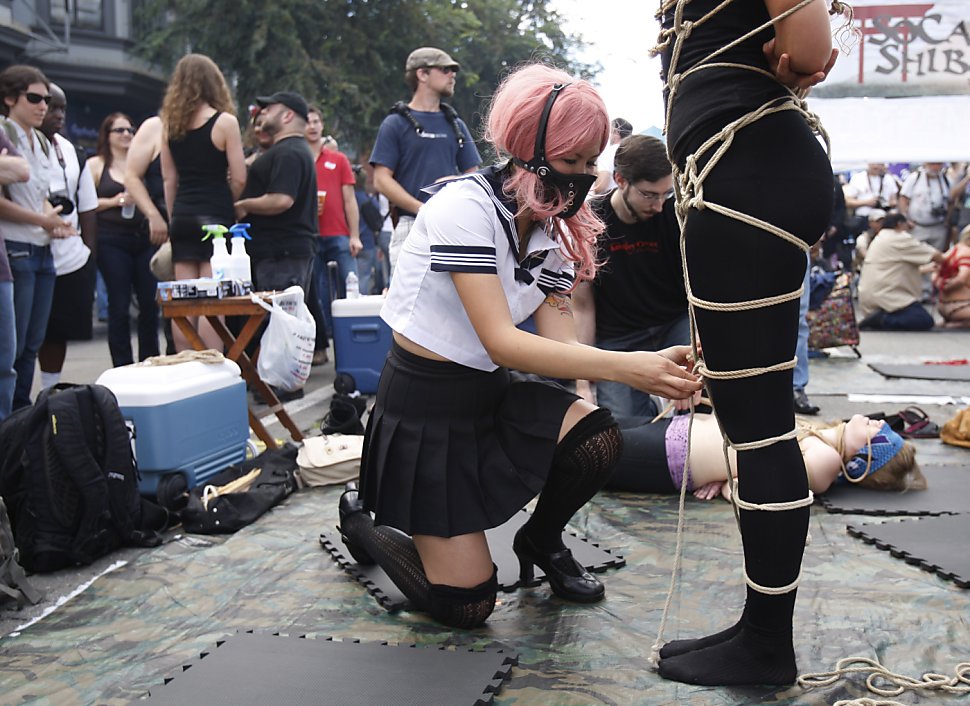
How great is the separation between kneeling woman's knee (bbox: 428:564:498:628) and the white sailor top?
1.87 feet

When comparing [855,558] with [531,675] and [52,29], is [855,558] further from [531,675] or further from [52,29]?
[52,29]

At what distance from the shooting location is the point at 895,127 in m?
5.18

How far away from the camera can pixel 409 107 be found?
18.6 feet

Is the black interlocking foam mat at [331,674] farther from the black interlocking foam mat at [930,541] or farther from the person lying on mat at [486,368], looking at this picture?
→ the black interlocking foam mat at [930,541]

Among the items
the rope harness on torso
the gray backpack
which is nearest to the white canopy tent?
the rope harness on torso

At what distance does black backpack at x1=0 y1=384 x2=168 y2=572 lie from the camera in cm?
309

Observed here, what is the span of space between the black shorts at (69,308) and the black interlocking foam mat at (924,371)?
5269mm

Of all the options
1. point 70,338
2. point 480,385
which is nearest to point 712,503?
point 480,385

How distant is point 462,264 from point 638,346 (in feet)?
7.38

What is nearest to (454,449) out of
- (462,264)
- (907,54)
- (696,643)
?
(462,264)

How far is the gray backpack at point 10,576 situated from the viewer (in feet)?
9.00

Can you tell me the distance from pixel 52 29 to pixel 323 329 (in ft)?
43.9

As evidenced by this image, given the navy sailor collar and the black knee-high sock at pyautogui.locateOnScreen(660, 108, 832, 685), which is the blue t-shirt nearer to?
the navy sailor collar

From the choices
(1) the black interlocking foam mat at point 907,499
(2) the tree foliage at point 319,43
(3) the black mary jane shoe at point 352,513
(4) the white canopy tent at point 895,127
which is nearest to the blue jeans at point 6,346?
(3) the black mary jane shoe at point 352,513
